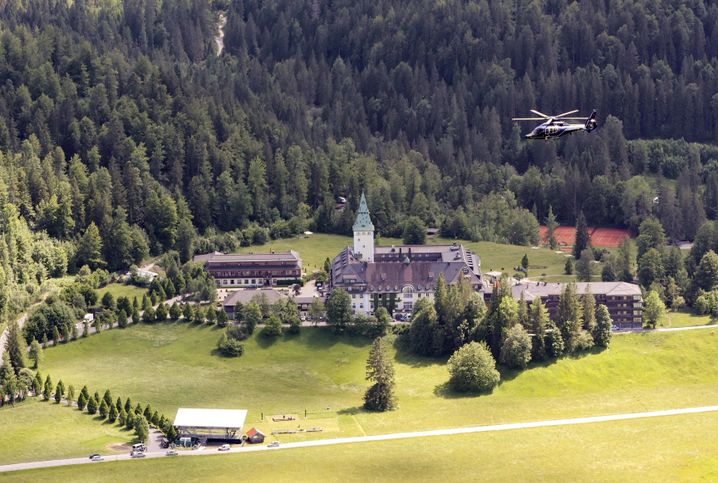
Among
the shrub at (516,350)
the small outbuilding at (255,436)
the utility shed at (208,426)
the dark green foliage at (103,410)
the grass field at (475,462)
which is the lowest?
the grass field at (475,462)

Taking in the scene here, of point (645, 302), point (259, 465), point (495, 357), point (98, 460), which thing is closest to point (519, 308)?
point (495, 357)

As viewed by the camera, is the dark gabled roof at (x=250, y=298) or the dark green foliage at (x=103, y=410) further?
the dark gabled roof at (x=250, y=298)

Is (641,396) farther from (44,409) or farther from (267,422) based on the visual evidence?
(44,409)

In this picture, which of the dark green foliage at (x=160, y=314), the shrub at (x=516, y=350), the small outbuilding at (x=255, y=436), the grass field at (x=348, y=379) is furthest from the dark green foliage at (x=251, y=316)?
the small outbuilding at (x=255, y=436)

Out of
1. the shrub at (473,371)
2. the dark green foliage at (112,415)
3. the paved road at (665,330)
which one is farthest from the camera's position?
the paved road at (665,330)

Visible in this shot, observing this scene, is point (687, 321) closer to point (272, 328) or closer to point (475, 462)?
point (272, 328)

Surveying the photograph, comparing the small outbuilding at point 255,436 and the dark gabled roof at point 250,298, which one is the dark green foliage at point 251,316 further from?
the small outbuilding at point 255,436

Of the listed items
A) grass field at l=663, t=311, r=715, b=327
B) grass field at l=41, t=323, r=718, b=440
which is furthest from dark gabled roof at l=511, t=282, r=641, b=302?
grass field at l=41, t=323, r=718, b=440
